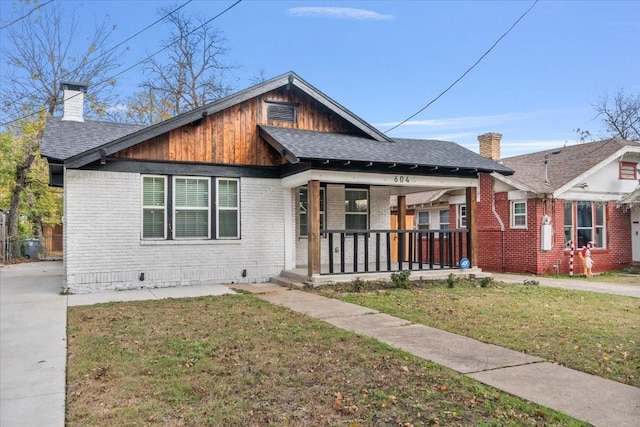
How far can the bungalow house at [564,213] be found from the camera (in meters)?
15.2

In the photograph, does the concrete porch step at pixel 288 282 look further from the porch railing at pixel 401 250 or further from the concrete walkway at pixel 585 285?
the concrete walkway at pixel 585 285

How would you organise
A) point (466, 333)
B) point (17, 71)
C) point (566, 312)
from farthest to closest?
point (17, 71), point (566, 312), point (466, 333)

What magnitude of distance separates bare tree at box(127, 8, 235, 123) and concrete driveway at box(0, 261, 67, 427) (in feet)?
66.4

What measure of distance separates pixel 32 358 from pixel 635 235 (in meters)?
18.5

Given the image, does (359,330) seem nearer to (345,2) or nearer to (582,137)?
(345,2)

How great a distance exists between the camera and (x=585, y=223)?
16266 millimetres

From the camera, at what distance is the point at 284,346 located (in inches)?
223

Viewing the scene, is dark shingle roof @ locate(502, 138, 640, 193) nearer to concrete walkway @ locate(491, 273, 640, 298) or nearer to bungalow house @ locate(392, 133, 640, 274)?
bungalow house @ locate(392, 133, 640, 274)

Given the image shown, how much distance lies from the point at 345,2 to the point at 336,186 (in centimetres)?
510

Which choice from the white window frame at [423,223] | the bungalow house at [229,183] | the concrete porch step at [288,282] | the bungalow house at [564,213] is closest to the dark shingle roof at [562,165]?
the bungalow house at [564,213]

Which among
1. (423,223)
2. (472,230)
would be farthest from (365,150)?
(423,223)

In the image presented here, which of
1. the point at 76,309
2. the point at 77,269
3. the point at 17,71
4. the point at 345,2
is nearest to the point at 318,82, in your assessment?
the point at 345,2

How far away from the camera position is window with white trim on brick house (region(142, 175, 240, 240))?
1122 cm

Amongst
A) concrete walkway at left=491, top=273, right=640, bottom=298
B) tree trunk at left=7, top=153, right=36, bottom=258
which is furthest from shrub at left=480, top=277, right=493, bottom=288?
tree trunk at left=7, top=153, right=36, bottom=258
